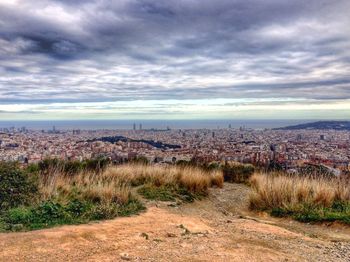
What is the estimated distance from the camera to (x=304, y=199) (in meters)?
9.02

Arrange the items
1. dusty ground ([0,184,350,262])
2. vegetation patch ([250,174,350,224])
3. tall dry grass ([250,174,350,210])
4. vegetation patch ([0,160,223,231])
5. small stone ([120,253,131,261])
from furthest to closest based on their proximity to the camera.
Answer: tall dry grass ([250,174,350,210]) → vegetation patch ([250,174,350,224]) → vegetation patch ([0,160,223,231]) → dusty ground ([0,184,350,262]) → small stone ([120,253,131,261])

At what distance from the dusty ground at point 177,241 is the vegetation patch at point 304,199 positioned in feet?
1.84

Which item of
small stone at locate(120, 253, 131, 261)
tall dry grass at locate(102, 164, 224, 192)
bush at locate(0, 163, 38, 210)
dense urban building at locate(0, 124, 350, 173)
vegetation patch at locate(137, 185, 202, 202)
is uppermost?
bush at locate(0, 163, 38, 210)

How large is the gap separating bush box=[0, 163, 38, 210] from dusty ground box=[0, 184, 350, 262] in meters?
1.94

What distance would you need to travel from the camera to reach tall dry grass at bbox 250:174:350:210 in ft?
29.2

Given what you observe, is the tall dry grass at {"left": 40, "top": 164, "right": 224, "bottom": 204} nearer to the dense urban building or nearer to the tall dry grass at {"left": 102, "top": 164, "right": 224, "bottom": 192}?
the tall dry grass at {"left": 102, "top": 164, "right": 224, "bottom": 192}

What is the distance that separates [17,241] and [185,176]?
6.85 meters

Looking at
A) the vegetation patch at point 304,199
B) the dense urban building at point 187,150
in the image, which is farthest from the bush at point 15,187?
the vegetation patch at point 304,199

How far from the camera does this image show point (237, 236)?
20.1ft

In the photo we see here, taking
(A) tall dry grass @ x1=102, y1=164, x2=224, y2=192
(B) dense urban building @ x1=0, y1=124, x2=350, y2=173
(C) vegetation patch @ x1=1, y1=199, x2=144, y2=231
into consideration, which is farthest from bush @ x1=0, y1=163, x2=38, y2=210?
(A) tall dry grass @ x1=102, y1=164, x2=224, y2=192

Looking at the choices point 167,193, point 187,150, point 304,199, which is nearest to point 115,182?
point 167,193

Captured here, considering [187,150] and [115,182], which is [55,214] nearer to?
[115,182]

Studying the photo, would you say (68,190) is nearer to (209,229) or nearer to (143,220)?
(143,220)

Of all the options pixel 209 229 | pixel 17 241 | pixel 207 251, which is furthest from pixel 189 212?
pixel 17 241
